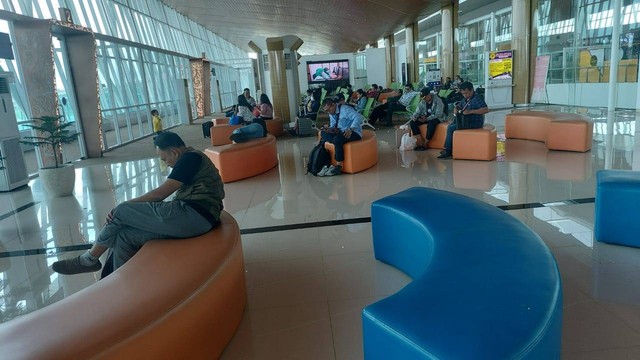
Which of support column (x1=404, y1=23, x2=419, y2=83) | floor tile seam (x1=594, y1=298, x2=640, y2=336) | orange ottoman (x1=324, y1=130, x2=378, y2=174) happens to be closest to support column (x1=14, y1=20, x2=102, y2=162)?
orange ottoman (x1=324, y1=130, x2=378, y2=174)

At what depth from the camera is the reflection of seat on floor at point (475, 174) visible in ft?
18.1

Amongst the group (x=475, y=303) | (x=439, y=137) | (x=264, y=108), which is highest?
(x=264, y=108)

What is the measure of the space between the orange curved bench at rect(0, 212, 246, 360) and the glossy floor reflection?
0.31 m

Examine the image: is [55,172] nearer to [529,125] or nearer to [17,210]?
[17,210]

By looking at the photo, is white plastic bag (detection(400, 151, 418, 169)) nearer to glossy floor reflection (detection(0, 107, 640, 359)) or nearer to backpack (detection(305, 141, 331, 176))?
glossy floor reflection (detection(0, 107, 640, 359))

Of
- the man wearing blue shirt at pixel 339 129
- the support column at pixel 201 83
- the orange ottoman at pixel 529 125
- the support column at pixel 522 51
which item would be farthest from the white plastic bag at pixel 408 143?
the support column at pixel 201 83

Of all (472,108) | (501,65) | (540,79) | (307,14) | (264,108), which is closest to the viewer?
(472,108)

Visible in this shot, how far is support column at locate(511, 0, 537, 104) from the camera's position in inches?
634

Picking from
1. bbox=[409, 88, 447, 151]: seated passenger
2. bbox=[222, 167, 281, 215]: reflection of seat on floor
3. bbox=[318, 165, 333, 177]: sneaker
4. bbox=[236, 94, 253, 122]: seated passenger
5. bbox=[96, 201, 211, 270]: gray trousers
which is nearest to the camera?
bbox=[96, 201, 211, 270]: gray trousers

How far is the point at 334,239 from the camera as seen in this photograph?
3945mm

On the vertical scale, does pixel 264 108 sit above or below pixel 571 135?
above

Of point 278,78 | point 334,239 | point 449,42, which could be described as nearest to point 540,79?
point 449,42

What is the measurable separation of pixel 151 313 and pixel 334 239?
7.37ft

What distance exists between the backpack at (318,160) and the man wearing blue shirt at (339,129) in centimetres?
8
